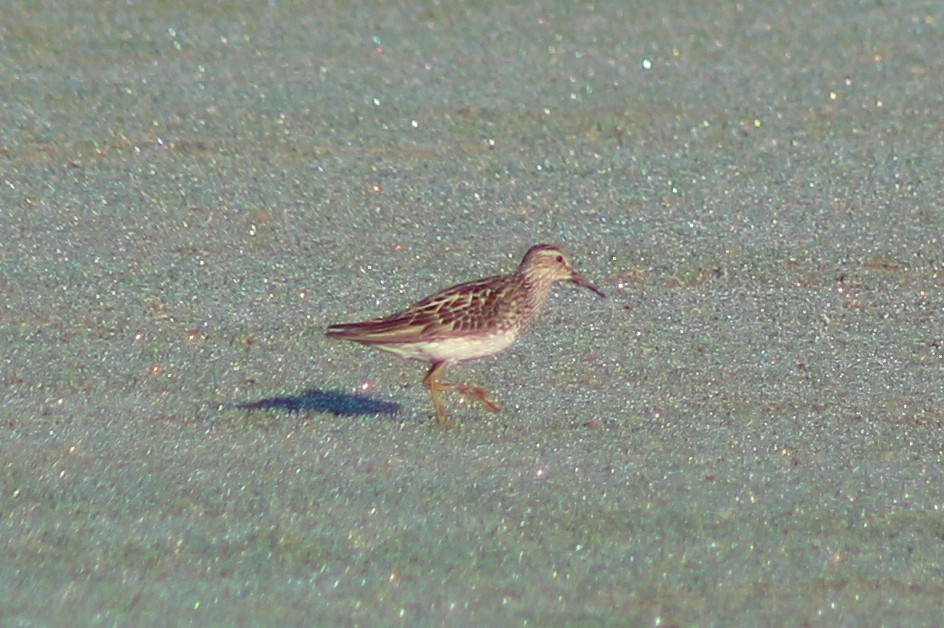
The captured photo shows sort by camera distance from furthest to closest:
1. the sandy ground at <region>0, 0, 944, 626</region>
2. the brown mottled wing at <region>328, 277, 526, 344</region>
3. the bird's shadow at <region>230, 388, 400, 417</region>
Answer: the bird's shadow at <region>230, 388, 400, 417</region> < the brown mottled wing at <region>328, 277, 526, 344</region> < the sandy ground at <region>0, 0, 944, 626</region>

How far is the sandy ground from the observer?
6.19m

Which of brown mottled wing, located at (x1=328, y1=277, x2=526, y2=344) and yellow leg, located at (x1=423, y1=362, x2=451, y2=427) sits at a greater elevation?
brown mottled wing, located at (x1=328, y1=277, x2=526, y2=344)

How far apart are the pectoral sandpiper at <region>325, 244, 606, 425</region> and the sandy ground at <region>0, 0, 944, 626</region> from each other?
0.20m

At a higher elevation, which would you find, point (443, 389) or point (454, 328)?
point (454, 328)

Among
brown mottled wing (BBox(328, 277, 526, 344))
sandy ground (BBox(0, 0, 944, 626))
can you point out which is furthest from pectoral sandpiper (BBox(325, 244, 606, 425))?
sandy ground (BBox(0, 0, 944, 626))

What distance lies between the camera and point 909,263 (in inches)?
396

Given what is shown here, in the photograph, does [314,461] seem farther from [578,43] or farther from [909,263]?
[578,43]

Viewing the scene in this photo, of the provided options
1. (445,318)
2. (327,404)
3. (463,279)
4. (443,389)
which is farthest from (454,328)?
(463,279)

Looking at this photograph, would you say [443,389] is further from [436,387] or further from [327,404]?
[327,404]

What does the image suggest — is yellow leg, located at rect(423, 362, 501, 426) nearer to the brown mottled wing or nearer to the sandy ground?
the sandy ground

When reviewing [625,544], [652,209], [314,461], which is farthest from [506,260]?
[625,544]

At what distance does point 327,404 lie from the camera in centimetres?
796

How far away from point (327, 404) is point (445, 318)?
659 millimetres

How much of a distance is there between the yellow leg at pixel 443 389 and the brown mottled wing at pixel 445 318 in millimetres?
217
